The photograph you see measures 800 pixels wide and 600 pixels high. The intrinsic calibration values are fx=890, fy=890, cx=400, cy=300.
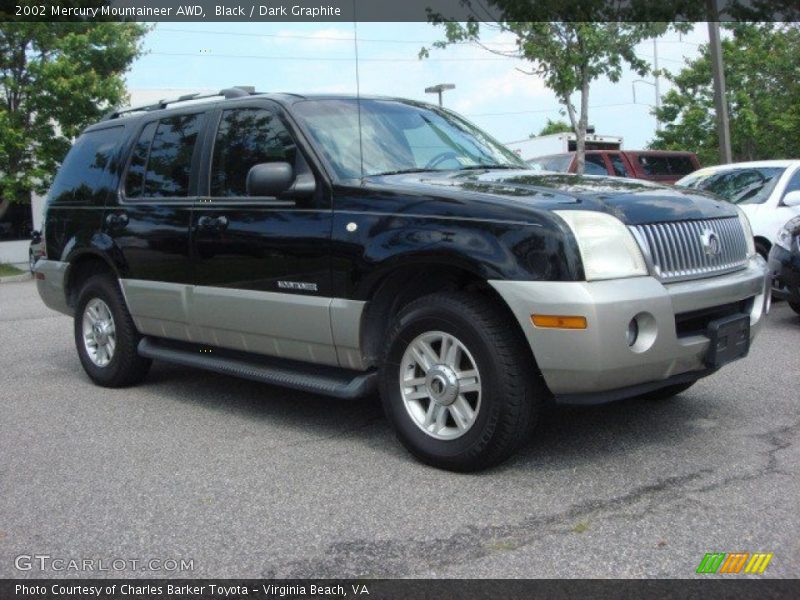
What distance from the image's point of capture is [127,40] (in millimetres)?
23172

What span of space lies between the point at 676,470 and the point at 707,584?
1.19m

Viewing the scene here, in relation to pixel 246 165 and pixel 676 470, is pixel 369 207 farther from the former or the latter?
pixel 676 470

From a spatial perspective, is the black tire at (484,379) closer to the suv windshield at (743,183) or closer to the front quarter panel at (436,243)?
the front quarter panel at (436,243)

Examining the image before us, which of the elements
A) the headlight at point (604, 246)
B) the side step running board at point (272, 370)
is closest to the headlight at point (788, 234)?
the headlight at point (604, 246)

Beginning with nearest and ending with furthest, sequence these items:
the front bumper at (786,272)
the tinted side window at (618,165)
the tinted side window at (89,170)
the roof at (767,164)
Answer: the tinted side window at (89,170) < the front bumper at (786,272) < the roof at (767,164) < the tinted side window at (618,165)

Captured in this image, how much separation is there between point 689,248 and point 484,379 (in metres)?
1.21

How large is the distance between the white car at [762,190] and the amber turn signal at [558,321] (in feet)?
18.4

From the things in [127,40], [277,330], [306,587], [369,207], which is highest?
[127,40]

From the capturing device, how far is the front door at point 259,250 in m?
4.75

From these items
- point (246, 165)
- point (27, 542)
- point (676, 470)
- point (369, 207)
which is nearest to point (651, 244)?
point (676, 470)

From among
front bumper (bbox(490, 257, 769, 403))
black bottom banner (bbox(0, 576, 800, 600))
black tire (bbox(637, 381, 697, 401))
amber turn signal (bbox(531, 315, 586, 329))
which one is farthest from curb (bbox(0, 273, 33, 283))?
amber turn signal (bbox(531, 315, 586, 329))

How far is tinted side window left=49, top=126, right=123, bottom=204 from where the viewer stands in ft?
21.2

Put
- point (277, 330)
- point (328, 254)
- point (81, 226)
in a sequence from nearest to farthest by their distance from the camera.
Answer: point (328, 254)
point (277, 330)
point (81, 226)

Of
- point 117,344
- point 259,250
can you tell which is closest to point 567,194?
point 259,250
